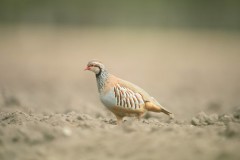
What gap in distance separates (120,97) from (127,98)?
0.33 feet

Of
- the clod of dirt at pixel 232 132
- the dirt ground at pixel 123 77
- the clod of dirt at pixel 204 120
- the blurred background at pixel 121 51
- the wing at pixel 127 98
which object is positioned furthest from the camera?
the blurred background at pixel 121 51

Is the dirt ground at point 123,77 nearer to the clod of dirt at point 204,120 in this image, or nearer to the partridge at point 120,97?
the clod of dirt at point 204,120

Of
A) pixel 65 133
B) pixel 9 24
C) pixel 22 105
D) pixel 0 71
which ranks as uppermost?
pixel 65 133

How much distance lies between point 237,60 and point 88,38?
12.2 metres

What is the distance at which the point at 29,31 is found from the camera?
137ft

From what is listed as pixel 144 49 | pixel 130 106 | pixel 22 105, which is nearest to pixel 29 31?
pixel 144 49

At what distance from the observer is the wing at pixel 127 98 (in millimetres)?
8781

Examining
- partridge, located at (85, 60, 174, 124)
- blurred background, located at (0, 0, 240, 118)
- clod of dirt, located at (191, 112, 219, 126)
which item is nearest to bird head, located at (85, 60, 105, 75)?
partridge, located at (85, 60, 174, 124)

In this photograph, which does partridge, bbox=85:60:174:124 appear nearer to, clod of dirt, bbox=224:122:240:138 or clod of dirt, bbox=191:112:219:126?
clod of dirt, bbox=191:112:219:126

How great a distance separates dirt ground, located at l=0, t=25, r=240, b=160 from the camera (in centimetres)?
704

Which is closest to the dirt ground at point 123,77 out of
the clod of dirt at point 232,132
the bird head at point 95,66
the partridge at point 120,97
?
the clod of dirt at point 232,132

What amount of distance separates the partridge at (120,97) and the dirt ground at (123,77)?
8.3 inches

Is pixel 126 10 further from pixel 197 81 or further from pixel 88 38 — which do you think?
pixel 197 81

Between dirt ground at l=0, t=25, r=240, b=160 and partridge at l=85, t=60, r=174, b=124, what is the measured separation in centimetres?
21
